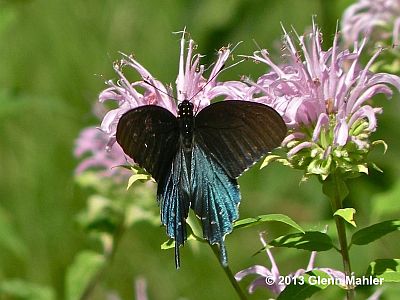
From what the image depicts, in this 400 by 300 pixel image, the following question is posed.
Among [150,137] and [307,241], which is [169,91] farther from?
[307,241]

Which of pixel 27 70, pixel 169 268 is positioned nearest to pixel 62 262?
pixel 169 268

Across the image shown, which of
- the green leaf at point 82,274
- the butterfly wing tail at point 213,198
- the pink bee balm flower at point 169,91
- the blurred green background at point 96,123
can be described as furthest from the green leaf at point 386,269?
the green leaf at point 82,274

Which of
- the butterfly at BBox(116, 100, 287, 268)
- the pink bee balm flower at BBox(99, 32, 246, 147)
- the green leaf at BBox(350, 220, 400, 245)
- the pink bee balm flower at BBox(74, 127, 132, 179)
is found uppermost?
the pink bee balm flower at BBox(74, 127, 132, 179)

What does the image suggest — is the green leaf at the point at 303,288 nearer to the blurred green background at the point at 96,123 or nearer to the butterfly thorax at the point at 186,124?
the butterfly thorax at the point at 186,124

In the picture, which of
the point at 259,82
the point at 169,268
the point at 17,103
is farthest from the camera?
the point at 169,268

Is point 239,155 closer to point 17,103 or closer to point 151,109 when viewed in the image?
point 151,109

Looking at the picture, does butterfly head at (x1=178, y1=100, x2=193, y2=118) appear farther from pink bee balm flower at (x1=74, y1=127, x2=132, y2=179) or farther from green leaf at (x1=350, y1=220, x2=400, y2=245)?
pink bee balm flower at (x1=74, y1=127, x2=132, y2=179)

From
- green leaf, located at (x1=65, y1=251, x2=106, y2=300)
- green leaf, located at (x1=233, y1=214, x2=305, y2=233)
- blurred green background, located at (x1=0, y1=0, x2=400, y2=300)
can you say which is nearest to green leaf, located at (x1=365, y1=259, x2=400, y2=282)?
green leaf, located at (x1=233, y1=214, x2=305, y2=233)
